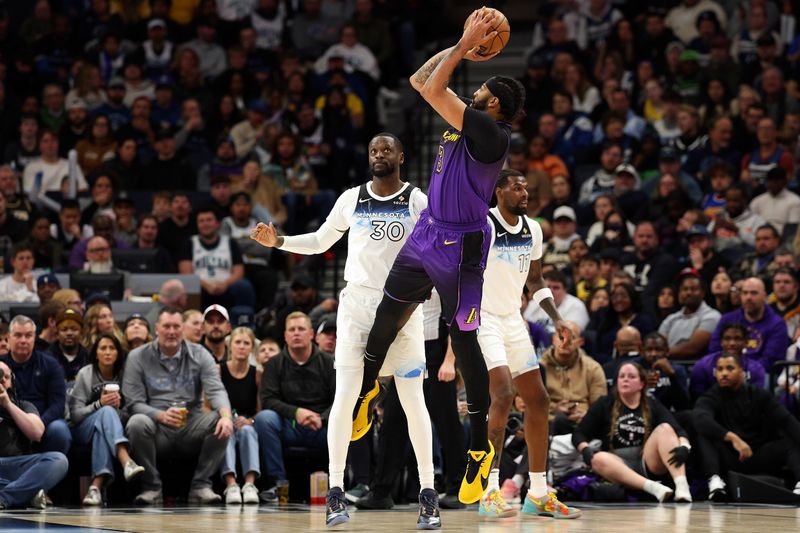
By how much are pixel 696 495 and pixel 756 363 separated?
1.40 m

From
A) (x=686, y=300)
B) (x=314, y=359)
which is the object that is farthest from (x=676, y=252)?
(x=314, y=359)

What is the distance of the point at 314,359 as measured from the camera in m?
10.8

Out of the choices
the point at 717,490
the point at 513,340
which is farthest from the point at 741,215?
the point at 513,340

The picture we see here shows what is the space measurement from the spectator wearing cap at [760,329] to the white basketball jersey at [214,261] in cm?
518

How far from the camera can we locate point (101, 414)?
33.1ft

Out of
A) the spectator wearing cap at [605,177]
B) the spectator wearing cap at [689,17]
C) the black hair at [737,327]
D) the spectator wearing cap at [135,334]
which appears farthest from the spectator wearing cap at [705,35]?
the spectator wearing cap at [135,334]

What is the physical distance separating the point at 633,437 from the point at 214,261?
5259 mm

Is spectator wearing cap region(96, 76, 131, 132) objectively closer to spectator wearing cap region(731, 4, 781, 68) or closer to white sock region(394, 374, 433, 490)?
spectator wearing cap region(731, 4, 781, 68)

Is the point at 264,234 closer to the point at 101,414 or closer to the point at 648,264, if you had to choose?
the point at 101,414

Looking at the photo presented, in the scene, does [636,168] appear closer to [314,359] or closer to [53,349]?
[314,359]

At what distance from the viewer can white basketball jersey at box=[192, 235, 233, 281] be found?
550 inches

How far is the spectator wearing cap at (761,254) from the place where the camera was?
13.0 m

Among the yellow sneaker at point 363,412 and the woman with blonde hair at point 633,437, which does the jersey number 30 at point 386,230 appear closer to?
the yellow sneaker at point 363,412

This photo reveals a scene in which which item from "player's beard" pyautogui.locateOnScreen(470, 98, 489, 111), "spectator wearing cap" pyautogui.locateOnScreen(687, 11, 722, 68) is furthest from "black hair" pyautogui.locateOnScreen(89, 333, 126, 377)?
"spectator wearing cap" pyautogui.locateOnScreen(687, 11, 722, 68)
